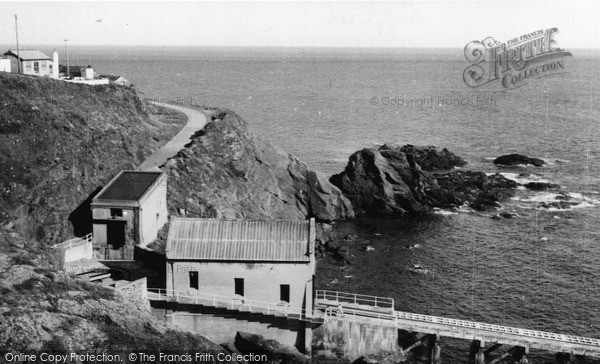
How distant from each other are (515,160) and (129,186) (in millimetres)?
82196

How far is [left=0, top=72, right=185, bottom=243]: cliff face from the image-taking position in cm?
5759

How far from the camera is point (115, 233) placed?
55.5 metres

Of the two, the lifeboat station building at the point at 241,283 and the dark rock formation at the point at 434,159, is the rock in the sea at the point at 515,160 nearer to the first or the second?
the dark rock formation at the point at 434,159

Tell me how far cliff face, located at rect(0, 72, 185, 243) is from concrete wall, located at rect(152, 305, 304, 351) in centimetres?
1660

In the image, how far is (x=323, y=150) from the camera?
128625 mm

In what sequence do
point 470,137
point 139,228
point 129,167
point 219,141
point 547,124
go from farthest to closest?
point 547,124 → point 470,137 → point 219,141 → point 129,167 → point 139,228

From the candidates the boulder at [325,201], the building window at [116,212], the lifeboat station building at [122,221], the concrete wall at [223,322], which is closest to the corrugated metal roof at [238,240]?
the concrete wall at [223,322]

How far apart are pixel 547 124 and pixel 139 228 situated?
449ft

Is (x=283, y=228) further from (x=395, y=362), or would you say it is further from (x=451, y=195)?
(x=451, y=195)

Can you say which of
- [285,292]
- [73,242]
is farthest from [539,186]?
[73,242]

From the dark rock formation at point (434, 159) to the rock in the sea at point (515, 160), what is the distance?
6853 millimetres

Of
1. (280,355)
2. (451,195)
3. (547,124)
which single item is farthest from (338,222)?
(547,124)

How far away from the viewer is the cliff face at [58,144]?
57.6m

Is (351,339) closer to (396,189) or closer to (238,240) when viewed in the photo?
(238,240)
